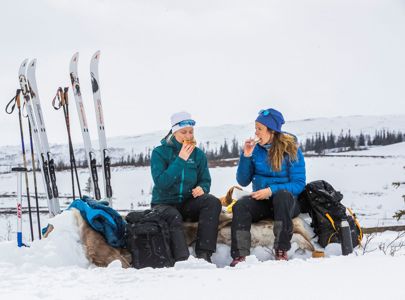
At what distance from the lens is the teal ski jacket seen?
4.89m

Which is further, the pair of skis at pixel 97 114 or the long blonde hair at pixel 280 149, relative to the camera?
the pair of skis at pixel 97 114

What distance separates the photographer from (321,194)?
16.9 ft

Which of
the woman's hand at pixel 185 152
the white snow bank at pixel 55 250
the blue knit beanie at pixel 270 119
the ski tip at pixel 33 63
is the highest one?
the ski tip at pixel 33 63

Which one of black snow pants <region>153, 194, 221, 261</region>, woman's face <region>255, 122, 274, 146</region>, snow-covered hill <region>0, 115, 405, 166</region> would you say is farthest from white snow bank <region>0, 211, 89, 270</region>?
snow-covered hill <region>0, 115, 405, 166</region>

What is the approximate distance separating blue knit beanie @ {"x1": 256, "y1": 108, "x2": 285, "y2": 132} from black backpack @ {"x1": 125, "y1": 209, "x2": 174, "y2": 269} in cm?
137

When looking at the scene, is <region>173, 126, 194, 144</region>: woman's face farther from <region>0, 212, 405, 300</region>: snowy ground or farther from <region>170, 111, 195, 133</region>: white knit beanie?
<region>0, 212, 405, 300</region>: snowy ground

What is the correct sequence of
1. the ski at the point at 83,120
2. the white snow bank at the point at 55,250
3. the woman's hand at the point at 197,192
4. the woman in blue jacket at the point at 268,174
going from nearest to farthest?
the white snow bank at the point at 55,250
the woman in blue jacket at the point at 268,174
the woman's hand at the point at 197,192
the ski at the point at 83,120

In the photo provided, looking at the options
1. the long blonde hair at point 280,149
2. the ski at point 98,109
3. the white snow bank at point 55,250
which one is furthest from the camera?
the ski at point 98,109

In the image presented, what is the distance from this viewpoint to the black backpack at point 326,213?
200 inches

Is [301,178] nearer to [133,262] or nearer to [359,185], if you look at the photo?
[133,262]

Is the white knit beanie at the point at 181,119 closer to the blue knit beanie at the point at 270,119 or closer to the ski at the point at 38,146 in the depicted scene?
the blue knit beanie at the point at 270,119

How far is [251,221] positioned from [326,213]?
761 millimetres

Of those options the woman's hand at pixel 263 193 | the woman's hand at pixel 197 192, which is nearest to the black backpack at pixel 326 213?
the woman's hand at pixel 263 193

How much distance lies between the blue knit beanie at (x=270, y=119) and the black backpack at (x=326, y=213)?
2.29 feet
